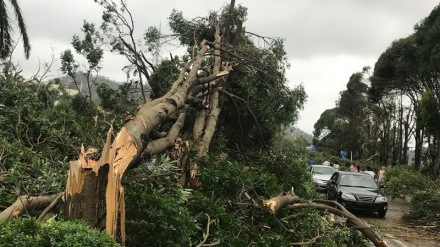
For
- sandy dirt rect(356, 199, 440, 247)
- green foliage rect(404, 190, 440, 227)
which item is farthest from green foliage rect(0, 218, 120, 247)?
green foliage rect(404, 190, 440, 227)

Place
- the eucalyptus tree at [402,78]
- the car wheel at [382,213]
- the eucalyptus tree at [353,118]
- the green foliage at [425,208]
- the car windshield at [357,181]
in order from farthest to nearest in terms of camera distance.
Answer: the eucalyptus tree at [353,118]
the eucalyptus tree at [402,78]
the car windshield at [357,181]
the car wheel at [382,213]
the green foliage at [425,208]

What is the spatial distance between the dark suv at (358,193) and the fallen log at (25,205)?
973cm

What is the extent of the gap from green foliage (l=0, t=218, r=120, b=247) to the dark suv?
1031cm

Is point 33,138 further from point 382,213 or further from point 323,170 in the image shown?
point 323,170

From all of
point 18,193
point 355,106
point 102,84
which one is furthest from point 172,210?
point 355,106

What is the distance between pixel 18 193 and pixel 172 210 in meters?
1.49

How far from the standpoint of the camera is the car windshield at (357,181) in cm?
1351

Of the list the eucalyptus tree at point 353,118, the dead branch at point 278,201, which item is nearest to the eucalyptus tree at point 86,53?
the dead branch at point 278,201

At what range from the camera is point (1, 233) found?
2.92m

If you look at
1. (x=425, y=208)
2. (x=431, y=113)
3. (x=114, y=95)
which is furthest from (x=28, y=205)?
(x=431, y=113)

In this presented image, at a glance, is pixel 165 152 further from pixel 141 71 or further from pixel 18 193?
pixel 141 71

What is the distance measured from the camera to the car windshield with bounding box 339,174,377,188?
1351 cm

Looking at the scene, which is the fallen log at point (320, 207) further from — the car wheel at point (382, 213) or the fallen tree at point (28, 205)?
Result: the car wheel at point (382, 213)

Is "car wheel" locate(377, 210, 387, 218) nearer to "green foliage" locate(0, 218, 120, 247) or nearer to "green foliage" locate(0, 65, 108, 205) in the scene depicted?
"green foliage" locate(0, 65, 108, 205)
